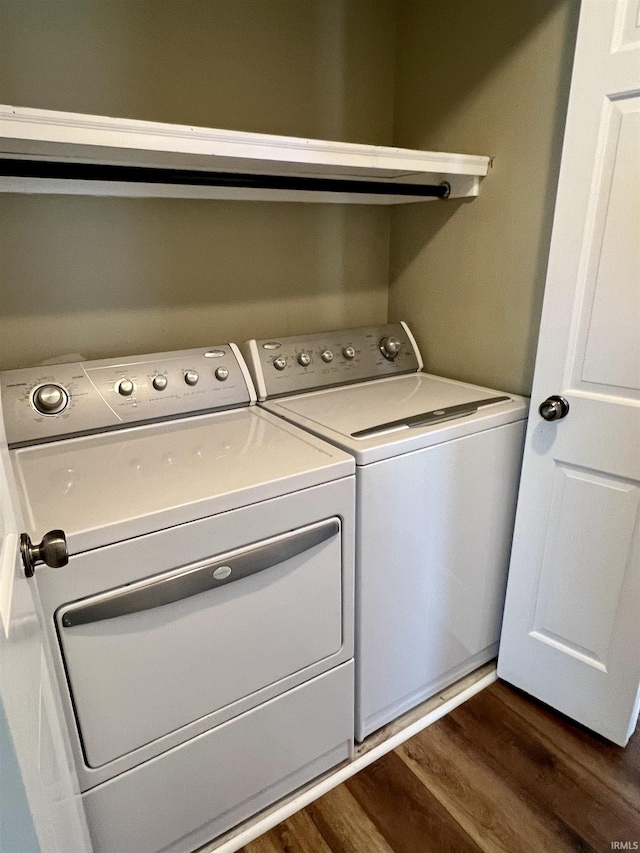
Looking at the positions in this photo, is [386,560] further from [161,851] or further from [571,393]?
[161,851]

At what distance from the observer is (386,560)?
1.37 metres

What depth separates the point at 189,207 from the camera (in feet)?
5.23

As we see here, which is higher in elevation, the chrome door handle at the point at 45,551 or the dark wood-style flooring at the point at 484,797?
the chrome door handle at the point at 45,551

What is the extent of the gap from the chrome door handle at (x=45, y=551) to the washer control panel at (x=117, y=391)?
23.1 inches

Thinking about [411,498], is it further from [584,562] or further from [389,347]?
[389,347]

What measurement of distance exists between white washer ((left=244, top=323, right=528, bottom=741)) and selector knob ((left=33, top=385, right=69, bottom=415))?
539 millimetres

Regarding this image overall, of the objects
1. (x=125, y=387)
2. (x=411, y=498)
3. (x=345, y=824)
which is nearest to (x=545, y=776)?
(x=345, y=824)

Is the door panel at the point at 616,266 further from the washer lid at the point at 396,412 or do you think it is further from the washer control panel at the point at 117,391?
the washer control panel at the point at 117,391

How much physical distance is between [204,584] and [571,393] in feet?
3.37

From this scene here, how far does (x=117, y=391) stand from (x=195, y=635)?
0.67 meters

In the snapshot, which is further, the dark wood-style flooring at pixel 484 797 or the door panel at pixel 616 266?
the dark wood-style flooring at pixel 484 797

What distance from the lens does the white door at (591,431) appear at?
1206 millimetres

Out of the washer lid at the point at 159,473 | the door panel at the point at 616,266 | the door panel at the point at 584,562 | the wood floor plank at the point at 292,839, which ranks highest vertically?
the door panel at the point at 616,266

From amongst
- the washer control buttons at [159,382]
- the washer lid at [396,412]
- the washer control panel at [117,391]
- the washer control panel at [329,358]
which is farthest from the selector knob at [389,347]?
the washer control buttons at [159,382]
